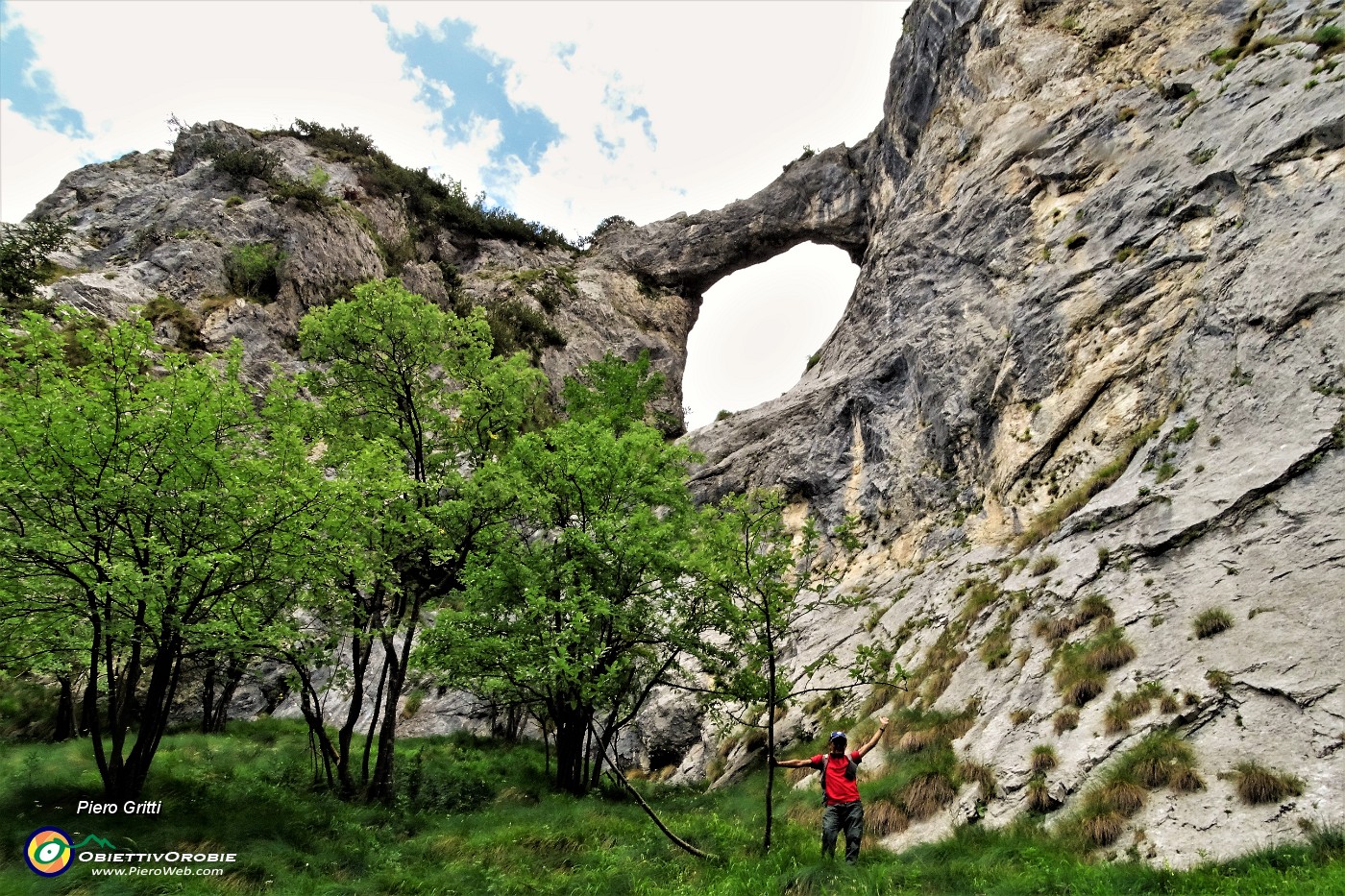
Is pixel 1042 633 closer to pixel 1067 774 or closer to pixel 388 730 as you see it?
pixel 1067 774

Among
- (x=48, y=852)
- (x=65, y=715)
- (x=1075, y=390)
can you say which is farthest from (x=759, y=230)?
(x=48, y=852)

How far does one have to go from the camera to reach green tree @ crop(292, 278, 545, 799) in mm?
14023

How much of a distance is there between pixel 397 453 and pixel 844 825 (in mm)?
12078

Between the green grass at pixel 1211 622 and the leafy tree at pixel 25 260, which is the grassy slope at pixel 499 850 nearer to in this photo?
the green grass at pixel 1211 622

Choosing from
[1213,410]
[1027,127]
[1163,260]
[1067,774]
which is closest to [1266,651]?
[1067,774]

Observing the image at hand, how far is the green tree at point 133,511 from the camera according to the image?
378 inches

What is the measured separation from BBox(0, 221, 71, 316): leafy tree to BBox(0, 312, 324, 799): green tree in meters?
23.5

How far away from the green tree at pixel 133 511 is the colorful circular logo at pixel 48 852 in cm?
154

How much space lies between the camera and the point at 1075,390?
19.1 meters

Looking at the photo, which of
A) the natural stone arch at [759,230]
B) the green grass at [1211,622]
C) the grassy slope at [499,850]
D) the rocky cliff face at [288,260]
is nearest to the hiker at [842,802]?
the grassy slope at [499,850]

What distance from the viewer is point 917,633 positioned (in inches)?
706

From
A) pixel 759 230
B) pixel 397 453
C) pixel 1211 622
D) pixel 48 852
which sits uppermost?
pixel 759 230

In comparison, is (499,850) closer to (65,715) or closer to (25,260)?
(65,715)

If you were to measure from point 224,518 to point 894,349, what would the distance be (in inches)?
1010
